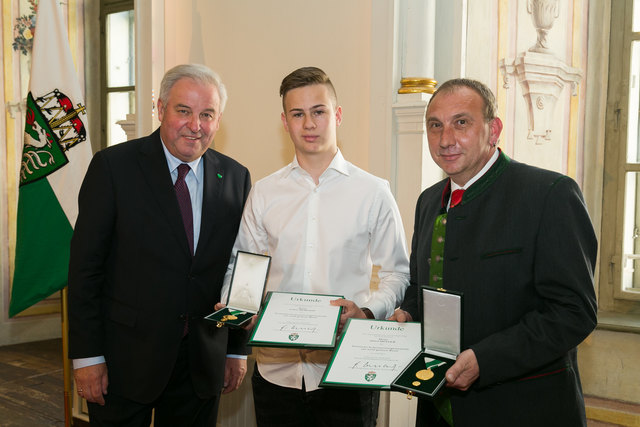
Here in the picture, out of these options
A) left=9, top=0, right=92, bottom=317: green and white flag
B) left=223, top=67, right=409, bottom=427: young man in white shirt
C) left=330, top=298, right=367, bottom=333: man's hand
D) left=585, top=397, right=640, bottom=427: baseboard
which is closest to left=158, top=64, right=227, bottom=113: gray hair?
left=223, top=67, right=409, bottom=427: young man in white shirt

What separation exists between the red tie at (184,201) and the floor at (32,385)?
103 inches

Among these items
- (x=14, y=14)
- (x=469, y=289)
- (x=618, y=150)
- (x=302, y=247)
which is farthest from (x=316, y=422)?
(x=14, y=14)

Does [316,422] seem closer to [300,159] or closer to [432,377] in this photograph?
[432,377]

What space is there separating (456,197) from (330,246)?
46cm

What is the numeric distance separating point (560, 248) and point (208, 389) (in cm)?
126

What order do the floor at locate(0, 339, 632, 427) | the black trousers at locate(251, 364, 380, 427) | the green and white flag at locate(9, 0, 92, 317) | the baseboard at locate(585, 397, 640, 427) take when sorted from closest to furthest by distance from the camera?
the black trousers at locate(251, 364, 380, 427) < the green and white flag at locate(9, 0, 92, 317) < the baseboard at locate(585, 397, 640, 427) < the floor at locate(0, 339, 632, 427)

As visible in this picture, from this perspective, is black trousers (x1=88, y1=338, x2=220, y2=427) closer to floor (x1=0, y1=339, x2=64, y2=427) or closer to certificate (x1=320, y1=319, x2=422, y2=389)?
certificate (x1=320, y1=319, x2=422, y2=389)

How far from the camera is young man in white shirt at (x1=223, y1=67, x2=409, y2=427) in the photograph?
5.76ft

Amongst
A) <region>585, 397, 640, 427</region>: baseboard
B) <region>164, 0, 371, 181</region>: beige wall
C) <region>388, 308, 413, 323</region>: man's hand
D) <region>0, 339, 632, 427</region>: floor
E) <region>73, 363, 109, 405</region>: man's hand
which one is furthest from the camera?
<region>0, 339, 632, 427</region>: floor

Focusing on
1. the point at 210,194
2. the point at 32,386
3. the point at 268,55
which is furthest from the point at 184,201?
the point at 32,386

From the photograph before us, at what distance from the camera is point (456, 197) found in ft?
4.99

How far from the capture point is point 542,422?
53.0 inches

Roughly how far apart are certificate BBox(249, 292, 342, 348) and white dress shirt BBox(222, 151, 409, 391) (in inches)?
5.6

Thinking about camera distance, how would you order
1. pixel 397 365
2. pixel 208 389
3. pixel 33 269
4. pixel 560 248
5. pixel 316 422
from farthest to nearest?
pixel 33 269 → pixel 208 389 → pixel 316 422 → pixel 397 365 → pixel 560 248
